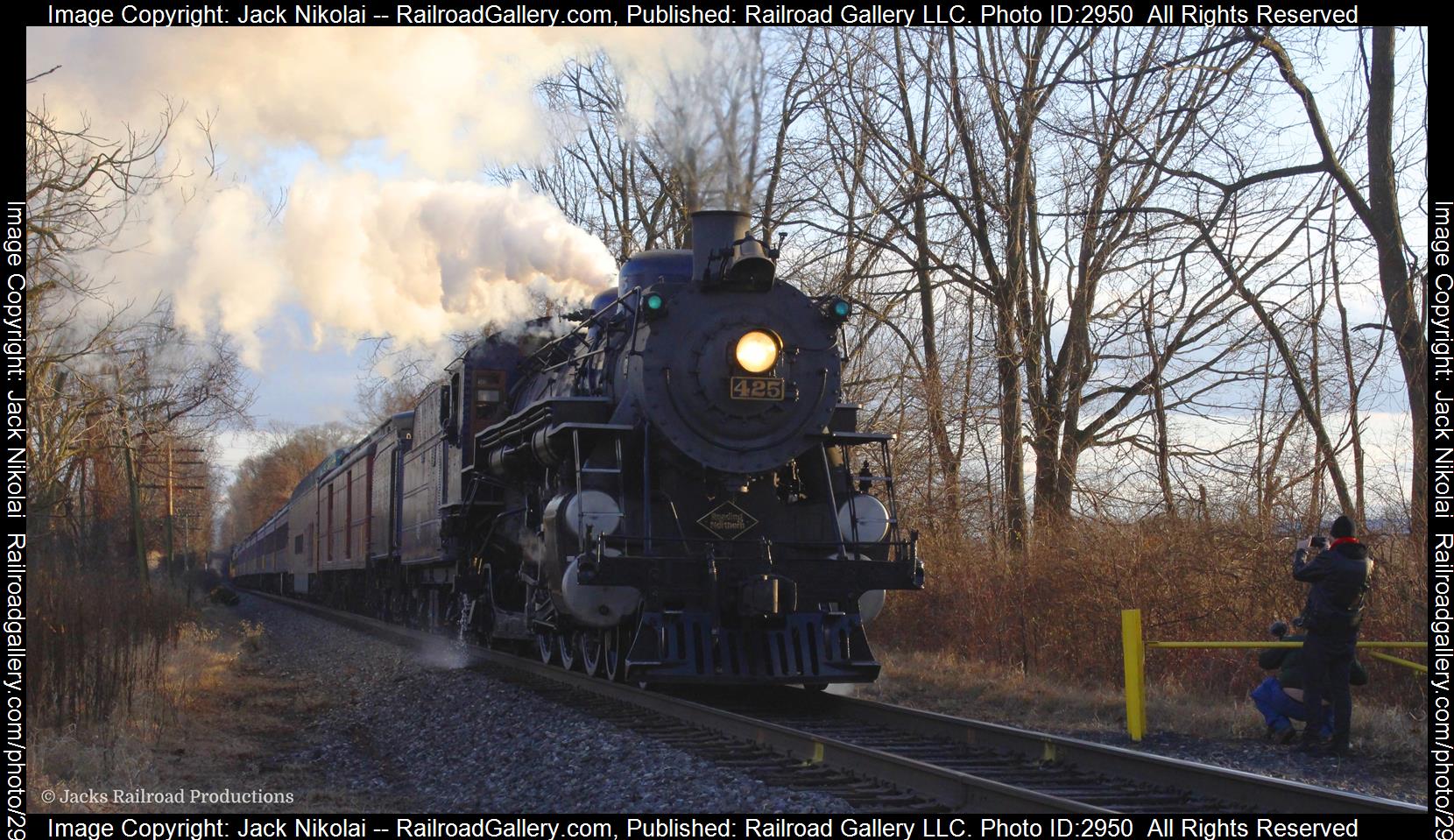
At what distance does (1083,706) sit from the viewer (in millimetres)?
10211

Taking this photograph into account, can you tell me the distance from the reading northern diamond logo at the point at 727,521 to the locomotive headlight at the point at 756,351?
1.19 m

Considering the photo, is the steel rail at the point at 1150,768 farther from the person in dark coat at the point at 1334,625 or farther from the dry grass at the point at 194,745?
the dry grass at the point at 194,745

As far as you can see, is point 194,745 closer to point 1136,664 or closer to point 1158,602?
point 1136,664

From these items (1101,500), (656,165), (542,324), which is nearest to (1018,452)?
(1101,500)

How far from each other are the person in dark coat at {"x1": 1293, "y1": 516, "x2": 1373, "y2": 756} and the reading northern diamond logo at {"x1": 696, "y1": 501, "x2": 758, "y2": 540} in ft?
13.8

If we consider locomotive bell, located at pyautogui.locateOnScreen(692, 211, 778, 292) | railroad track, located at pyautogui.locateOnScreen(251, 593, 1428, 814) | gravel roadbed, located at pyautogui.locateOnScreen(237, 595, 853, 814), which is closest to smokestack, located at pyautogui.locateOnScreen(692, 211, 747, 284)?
locomotive bell, located at pyautogui.locateOnScreen(692, 211, 778, 292)

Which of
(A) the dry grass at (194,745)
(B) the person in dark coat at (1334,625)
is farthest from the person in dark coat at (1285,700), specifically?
(A) the dry grass at (194,745)

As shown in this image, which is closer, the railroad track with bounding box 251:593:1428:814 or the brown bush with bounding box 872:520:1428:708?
the railroad track with bounding box 251:593:1428:814

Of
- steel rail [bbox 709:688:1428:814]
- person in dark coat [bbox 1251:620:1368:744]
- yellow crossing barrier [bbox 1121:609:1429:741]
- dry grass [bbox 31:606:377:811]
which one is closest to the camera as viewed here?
steel rail [bbox 709:688:1428:814]

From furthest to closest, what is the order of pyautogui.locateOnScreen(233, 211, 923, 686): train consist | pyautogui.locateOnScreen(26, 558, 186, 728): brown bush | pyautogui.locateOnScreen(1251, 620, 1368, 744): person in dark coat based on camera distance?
pyautogui.locateOnScreen(233, 211, 923, 686): train consist < pyautogui.locateOnScreen(26, 558, 186, 728): brown bush < pyautogui.locateOnScreen(1251, 620, 1368, 744): person in dark coat

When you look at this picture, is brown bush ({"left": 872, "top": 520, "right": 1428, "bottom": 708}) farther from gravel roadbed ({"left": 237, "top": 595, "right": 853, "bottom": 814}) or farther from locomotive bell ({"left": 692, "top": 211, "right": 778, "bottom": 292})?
gravel roadbed ({"left": 237, "top": 595, "right": 853, "bottom": 814})

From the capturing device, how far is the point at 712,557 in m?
9.47

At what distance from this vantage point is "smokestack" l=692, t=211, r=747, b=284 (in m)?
10.5
